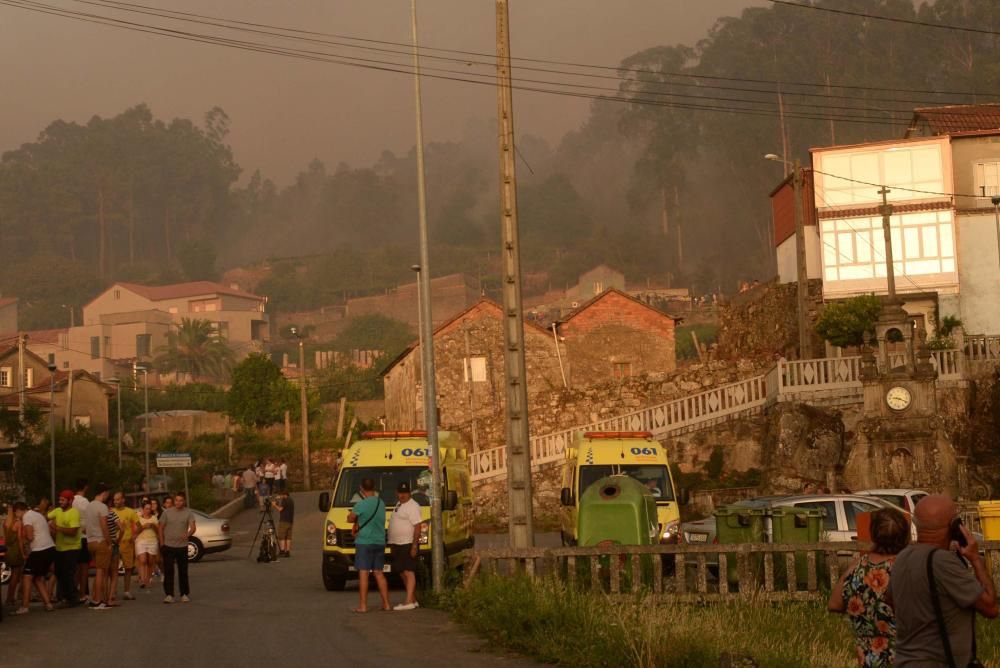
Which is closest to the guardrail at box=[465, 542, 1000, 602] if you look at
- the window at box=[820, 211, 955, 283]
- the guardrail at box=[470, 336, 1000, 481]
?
the guardrail at box=[470, 336, 1000, 481]

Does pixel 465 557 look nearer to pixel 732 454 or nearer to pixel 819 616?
pixel 819 616

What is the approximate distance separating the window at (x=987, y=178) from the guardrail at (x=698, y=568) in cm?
3816

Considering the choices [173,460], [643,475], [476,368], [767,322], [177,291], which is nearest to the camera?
[643,475]

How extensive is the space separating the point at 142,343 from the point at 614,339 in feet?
293

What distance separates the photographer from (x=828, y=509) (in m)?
21.0

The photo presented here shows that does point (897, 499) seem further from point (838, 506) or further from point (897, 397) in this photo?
point (897, 397)

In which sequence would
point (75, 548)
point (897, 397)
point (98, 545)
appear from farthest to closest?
point (897, 397), point (98, 545), point (75, 548)

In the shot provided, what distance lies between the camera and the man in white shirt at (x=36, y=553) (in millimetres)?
18734

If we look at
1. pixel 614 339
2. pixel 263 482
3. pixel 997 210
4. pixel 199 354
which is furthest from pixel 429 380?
pixel 199 354

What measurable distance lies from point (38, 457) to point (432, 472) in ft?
95.7

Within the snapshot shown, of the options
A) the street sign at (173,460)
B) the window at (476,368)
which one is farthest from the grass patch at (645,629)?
the window at (476,368)

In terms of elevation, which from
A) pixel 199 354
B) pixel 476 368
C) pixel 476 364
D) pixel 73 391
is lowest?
pixel 476 368

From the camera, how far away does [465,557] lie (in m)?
17.3

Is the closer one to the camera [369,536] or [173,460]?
[369,536]
